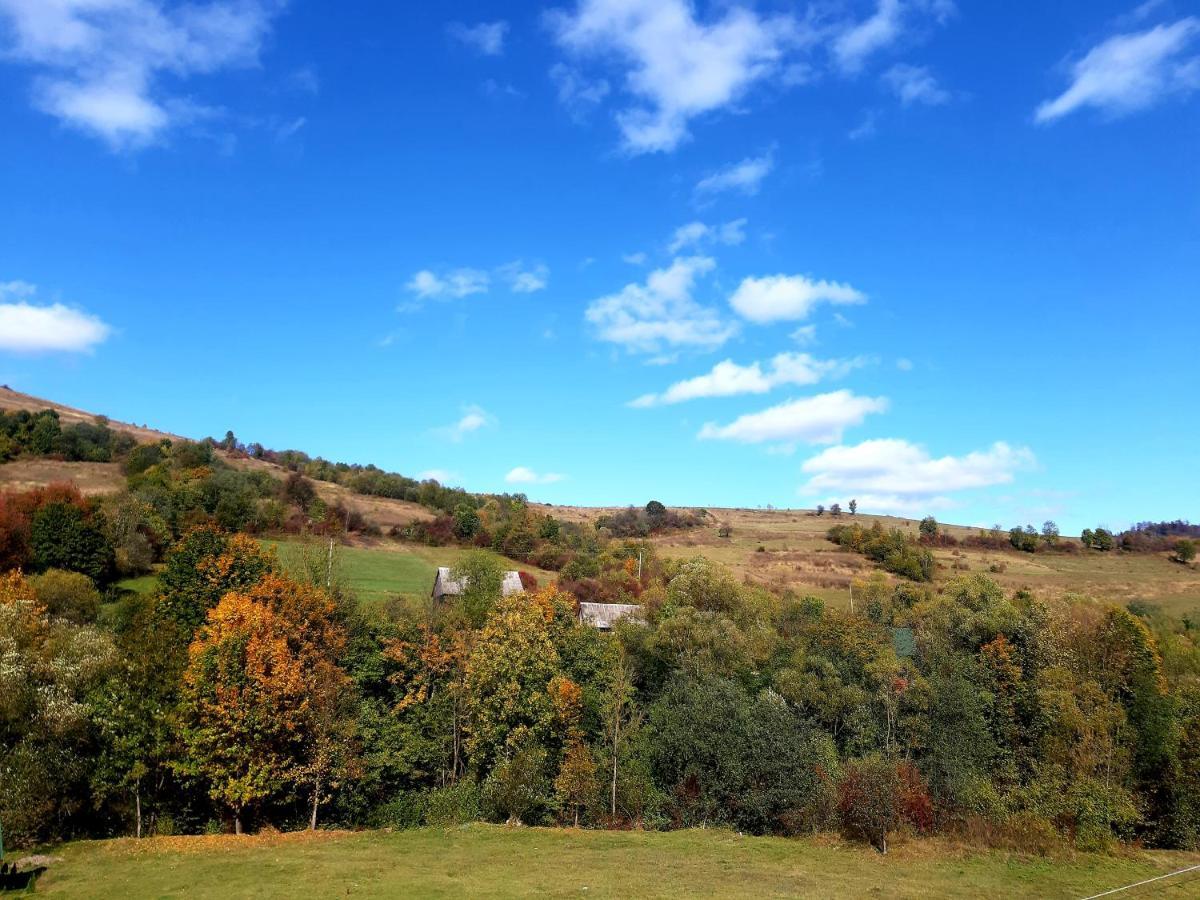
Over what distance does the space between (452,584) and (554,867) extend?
5716 cm

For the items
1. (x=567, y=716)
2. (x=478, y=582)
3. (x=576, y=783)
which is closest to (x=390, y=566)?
(x=478, y=582)

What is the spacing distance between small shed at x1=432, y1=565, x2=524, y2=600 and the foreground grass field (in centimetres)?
4500

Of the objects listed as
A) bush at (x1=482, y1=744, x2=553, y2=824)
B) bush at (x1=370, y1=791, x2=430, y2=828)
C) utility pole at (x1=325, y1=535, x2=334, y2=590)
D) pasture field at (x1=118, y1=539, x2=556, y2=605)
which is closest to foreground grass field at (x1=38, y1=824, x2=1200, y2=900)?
bush at (x1=482, y1=744, x2=553, y2=824)

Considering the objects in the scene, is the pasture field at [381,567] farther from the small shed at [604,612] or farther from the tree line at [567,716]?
the small shed at [604,612]

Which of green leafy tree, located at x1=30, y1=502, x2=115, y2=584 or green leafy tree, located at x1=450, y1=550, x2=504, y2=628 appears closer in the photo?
green leafy tree, located at x1=450, y1=550, x2=504, y2=628

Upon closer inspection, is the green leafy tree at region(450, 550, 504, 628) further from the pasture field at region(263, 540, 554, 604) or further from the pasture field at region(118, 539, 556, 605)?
the pasture field at region(263, 540, 554, 604)

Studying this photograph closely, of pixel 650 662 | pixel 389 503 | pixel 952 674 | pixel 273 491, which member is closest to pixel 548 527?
pixel 389 503

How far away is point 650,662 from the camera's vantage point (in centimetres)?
6378

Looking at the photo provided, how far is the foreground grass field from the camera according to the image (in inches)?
1191

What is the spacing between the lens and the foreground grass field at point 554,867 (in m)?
30.2

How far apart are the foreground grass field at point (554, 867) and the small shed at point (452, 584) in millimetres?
45001

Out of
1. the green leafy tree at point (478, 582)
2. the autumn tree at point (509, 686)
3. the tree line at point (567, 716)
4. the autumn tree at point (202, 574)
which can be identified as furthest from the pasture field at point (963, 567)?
the autumn tree at point (202, 574)

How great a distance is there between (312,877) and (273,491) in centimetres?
10264

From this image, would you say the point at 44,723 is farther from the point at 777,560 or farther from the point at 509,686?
the point at 777,560
